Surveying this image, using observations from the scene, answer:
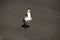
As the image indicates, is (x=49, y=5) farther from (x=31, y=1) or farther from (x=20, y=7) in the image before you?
(x=20, y=7)

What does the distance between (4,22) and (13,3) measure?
1.63 m

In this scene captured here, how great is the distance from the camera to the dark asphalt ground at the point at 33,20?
16.0 ft

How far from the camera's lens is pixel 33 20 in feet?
18.4

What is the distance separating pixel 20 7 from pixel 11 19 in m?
1.09

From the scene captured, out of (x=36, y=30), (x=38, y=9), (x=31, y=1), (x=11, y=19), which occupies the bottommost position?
(x=36, y=30)

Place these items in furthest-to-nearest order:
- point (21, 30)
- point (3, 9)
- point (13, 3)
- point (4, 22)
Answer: point (13, 3) < point (3, 9) < point (4, 22) < point (21, 30)

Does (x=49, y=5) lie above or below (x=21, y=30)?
above

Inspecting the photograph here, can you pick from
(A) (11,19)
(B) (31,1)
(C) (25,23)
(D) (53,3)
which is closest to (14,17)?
(A) (11,19)

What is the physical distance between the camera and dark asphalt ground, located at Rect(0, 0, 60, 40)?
191 inches

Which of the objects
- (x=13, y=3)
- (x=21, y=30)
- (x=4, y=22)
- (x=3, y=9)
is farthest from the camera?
(x=13, y=3)

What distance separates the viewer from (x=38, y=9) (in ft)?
21.0

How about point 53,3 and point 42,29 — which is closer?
point 42,29

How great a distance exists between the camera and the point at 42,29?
204 inches

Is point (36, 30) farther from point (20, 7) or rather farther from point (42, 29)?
point (20, 7)
